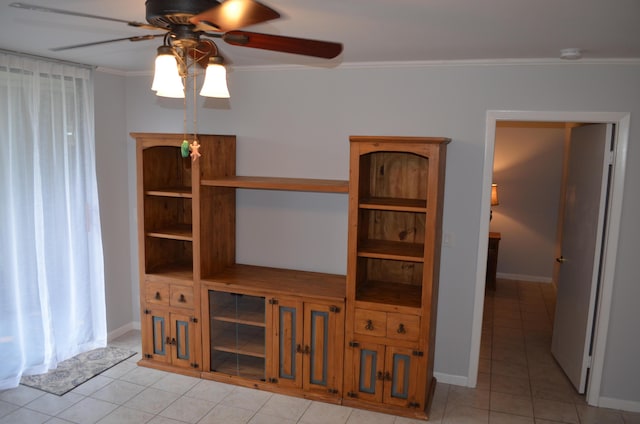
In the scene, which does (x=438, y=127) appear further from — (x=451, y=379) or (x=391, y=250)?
(x=451, y=379)

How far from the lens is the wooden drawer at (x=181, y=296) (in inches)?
147

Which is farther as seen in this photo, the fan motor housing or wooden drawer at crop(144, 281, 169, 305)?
wooden drawer at crop(144, 281, 169, 305)

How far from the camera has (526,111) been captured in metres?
3.33

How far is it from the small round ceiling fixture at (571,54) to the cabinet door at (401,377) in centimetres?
212

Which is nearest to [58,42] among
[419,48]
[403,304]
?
[419,48]

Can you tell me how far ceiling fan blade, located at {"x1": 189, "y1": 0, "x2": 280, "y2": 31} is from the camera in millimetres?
1403

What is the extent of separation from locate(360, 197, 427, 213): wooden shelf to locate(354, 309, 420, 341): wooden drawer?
0.72 metres

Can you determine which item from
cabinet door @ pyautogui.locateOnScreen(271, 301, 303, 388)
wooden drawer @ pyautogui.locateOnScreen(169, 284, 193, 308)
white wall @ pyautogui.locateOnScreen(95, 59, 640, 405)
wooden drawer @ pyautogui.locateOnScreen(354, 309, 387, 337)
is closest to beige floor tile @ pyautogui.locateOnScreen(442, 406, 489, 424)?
white wall @ pyautogui.locateOnScreen(95, 59, 640, 405)

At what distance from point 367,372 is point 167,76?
2403mm

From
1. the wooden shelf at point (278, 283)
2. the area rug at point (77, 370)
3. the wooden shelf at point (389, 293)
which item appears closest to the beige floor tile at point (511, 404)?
the wooden shelf at point (389, 293)

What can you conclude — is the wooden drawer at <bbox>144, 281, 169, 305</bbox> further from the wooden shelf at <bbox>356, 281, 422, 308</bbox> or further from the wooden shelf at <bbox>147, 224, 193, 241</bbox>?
the wooden shelf at <bbox>356, 281, 422, 308</bbox>

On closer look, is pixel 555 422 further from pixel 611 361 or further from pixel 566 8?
pixel 566 8

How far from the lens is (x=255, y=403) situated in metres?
3.42

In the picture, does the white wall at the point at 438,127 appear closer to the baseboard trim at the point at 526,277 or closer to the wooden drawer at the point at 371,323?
the wooden drawer at the point at 371,323
